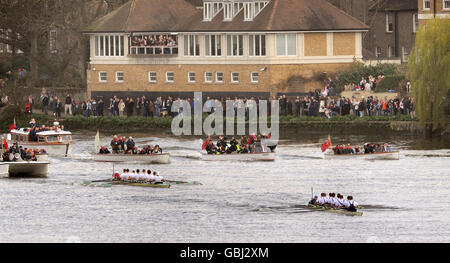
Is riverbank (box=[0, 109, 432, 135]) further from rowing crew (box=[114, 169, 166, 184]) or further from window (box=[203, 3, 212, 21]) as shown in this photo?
rowing crew (box=[114, 169, 166, 184])

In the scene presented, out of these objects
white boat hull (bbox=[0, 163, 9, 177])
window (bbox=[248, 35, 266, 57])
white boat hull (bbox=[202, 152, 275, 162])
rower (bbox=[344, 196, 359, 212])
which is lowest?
rower (bbox=[344, 196, 359, 212])

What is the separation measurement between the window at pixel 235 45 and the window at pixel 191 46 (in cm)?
313

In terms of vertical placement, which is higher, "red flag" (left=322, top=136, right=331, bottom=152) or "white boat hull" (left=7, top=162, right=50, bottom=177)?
"red flag" (left=322, top=136, right=331, bottom=152)

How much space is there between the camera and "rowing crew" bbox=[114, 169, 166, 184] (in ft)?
299

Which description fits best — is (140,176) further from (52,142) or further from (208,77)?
(208,77)

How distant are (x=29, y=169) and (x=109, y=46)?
35805mm

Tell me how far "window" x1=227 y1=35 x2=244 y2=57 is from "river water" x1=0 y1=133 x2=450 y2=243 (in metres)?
19.5

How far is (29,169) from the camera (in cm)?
9594

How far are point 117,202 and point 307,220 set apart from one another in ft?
43.7

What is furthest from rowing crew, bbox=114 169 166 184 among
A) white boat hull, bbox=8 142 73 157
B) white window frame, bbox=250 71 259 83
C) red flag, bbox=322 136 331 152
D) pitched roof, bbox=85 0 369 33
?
pitched roof, bbox=85 0 369 33
